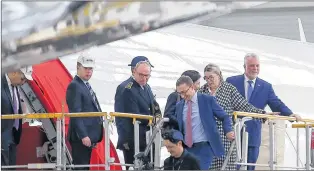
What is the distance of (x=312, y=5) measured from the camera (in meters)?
18.8

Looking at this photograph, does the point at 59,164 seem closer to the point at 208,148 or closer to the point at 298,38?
the point at 208,148

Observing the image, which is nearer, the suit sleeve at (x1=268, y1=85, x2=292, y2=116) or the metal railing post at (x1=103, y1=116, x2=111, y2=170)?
the metal railing post at (x1=103, y1=116, x2=111, y2=170)

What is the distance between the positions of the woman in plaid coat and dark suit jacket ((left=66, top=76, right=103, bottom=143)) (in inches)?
43.5

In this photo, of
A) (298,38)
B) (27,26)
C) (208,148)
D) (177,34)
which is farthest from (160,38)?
(27,26)

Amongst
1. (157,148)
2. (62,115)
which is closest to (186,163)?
(157,148)

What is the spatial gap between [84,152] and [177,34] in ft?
23.0

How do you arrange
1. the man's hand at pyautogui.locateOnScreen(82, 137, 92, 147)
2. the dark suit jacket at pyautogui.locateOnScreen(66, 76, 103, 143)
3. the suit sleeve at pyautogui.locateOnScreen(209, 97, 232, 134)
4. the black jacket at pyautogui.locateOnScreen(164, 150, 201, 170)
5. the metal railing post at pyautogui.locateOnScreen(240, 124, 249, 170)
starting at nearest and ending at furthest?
1. the black jacket at pyautogui.locateOnScreen(164, 150, 201, 170)
2. the suit sleeve at pyautogui.locateOnScreen(209, 97, 232, 134)
3. the metal railing post at pyautogui.locateOnScreen(240, 124, 249, 170)
4. the man's hand at pyautogui.locateOnScreen(82, 137, 92, 147)
5. the dark suit jacket at pyautogui.locateOnScreen(66, 76, 103, 143)

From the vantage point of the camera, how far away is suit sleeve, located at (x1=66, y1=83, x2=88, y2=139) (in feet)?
28.6

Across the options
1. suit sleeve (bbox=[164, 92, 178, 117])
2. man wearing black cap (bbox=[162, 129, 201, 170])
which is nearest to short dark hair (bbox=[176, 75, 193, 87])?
suit sleeve (bbox=[164, 92, 178, 117])

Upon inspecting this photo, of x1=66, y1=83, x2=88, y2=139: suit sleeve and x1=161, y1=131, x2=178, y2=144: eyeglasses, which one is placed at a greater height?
x1=66, y1=83, x2=88, y2=139: suit sleeve

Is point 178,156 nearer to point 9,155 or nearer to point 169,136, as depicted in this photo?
point 169,136

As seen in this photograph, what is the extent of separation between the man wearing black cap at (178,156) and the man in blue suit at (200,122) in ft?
1.40

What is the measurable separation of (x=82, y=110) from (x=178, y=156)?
6.27 ft

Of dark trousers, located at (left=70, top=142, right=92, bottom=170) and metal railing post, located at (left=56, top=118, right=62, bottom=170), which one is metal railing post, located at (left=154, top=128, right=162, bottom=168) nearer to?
dark trousers, located at (left=70, top=142, right=92, bottom=170)
